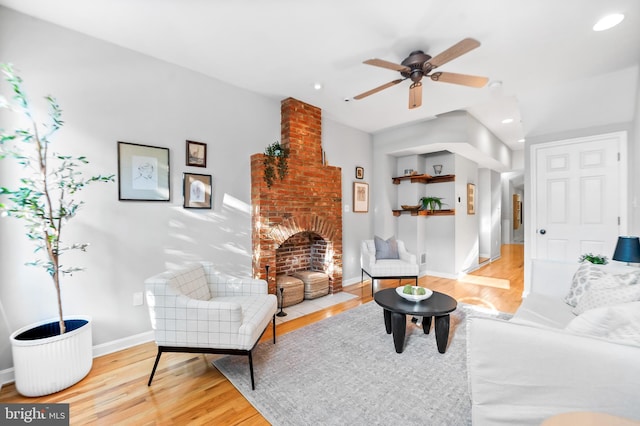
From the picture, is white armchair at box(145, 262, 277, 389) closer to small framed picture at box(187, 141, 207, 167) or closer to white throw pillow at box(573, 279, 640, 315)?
small framed picture at box(187, 141, 207, 167)

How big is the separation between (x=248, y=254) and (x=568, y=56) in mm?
3888

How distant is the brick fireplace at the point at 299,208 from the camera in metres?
3.43

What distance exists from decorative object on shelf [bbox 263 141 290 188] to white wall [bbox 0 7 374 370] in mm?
249

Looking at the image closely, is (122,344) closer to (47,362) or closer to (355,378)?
(47,362)

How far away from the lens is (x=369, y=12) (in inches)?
82.4

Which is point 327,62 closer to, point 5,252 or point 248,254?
point 248,254

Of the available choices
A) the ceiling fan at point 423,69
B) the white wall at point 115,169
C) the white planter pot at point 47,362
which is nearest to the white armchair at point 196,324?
the white planter pot at point 47,362

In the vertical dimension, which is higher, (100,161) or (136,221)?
(100,161)

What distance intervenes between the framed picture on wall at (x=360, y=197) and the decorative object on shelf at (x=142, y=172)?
2978 millimetres

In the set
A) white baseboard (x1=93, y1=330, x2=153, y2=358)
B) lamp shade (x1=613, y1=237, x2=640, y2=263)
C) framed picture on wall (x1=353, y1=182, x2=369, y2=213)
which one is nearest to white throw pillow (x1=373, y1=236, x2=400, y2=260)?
framed picture on wall (x1=353, y1=182, x2=369, y2=213)

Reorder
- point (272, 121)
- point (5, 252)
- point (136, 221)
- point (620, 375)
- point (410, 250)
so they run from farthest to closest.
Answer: point (410, 250) < point (272, 121) < point (136, 221) < point (5, 252) < point (620, 375)

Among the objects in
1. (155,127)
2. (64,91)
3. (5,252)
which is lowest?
(5,252)

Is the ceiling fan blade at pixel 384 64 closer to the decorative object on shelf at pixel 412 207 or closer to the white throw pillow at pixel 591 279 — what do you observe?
the white throw pillow at pixel 591 279

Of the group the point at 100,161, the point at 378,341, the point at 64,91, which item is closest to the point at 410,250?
the point at 378,341
